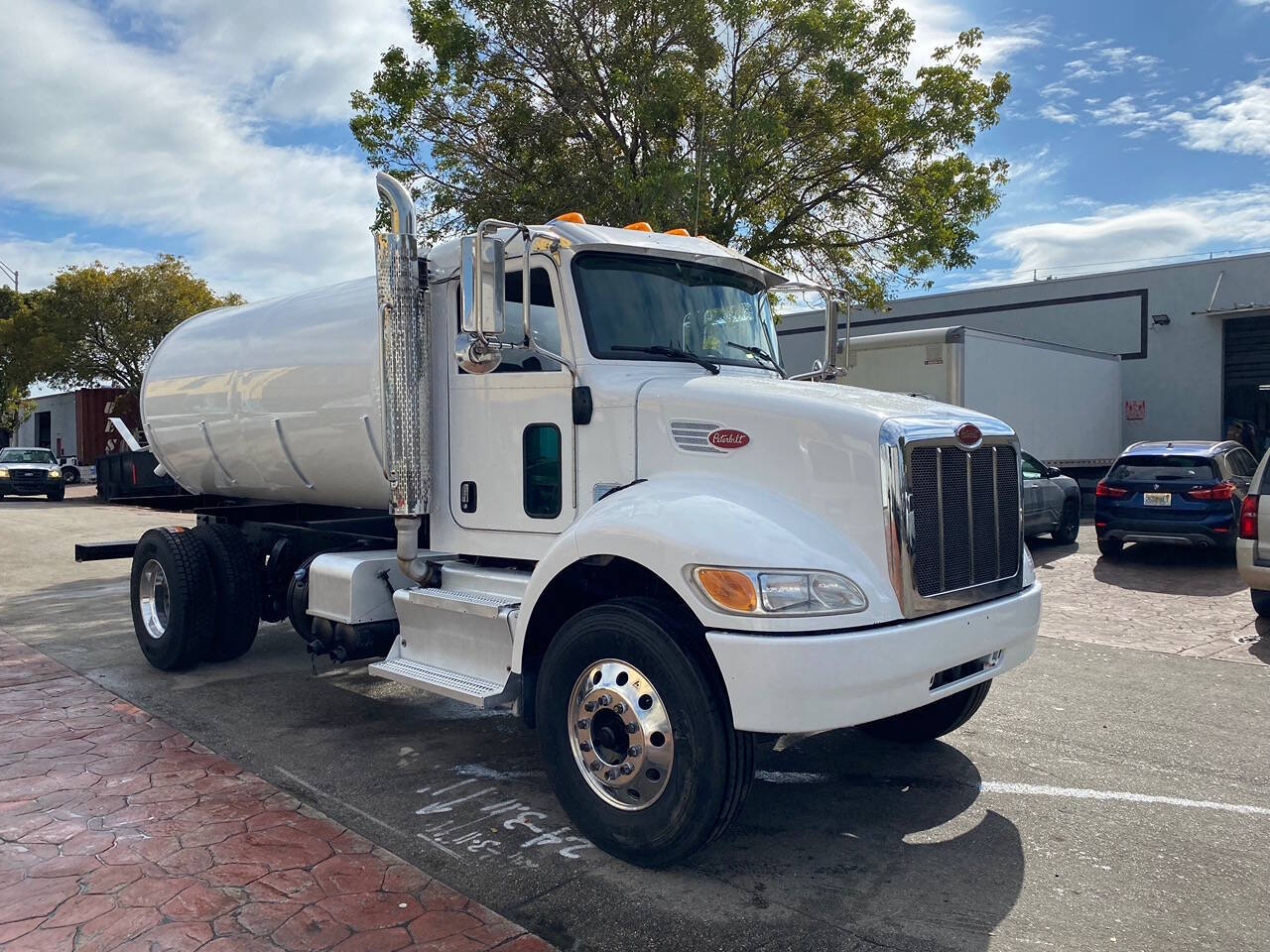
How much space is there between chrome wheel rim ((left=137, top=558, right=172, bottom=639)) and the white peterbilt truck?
1619 mm

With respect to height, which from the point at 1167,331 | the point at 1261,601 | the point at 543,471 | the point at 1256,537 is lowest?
the point at 1261,601

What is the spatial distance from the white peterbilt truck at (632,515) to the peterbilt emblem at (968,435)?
0.4 inches

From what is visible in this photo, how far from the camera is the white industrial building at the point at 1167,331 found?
2347 centimetres

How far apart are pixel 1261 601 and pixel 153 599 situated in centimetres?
944

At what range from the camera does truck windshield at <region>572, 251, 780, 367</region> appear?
4828 mm

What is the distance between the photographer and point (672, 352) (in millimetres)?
4918

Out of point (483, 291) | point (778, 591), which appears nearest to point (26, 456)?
point (483, 291)

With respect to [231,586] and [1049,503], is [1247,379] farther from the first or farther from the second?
[231,586]

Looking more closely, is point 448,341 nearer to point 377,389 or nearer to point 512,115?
point 377,389

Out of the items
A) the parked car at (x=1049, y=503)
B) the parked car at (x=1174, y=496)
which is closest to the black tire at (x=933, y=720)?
the parked car at (x=1174, y=496)

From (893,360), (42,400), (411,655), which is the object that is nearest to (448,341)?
(411,655)

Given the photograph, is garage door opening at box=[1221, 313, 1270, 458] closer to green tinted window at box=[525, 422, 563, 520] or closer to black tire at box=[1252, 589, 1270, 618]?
black tire at box=[1252, 589, 1270, 618]

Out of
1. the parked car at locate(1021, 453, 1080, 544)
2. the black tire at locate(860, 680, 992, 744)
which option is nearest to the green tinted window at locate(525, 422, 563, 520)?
the black tire at locate(860, 680, 992, 744)

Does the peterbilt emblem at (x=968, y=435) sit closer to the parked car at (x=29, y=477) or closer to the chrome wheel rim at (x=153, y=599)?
the chrome wheel rim at (x=153, y=599)
